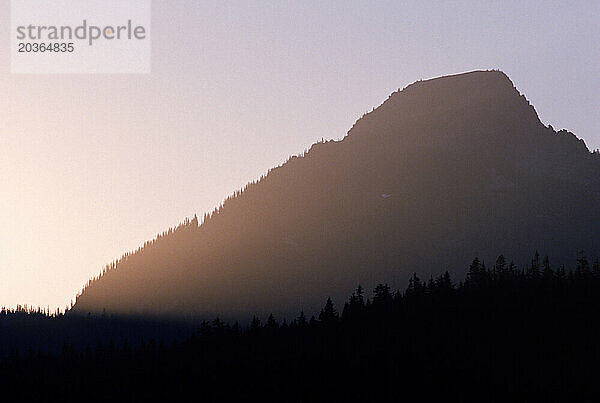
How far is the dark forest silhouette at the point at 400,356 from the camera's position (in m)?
155

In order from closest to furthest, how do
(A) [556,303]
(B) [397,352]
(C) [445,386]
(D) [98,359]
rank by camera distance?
(C) [445,386]
(B) [397,352]
(A) [556,303]
(D) [98,359]

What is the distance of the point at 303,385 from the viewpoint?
154 metres

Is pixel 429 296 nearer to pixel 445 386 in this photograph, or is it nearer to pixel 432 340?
pixel 432 340

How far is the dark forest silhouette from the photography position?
509ft

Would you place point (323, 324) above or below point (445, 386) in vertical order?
above

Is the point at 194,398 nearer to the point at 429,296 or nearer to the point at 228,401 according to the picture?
the point at 228,401

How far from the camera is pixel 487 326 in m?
175

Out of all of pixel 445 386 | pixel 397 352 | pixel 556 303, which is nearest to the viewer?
pixel 445 386

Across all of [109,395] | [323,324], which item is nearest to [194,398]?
[109,395]

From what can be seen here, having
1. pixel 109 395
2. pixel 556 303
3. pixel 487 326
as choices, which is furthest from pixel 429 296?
pixel 109 395

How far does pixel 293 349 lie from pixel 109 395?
36327 millimetres

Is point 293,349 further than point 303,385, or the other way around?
point 293,349

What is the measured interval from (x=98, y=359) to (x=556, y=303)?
9893 cm

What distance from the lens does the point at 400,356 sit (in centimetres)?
16300
